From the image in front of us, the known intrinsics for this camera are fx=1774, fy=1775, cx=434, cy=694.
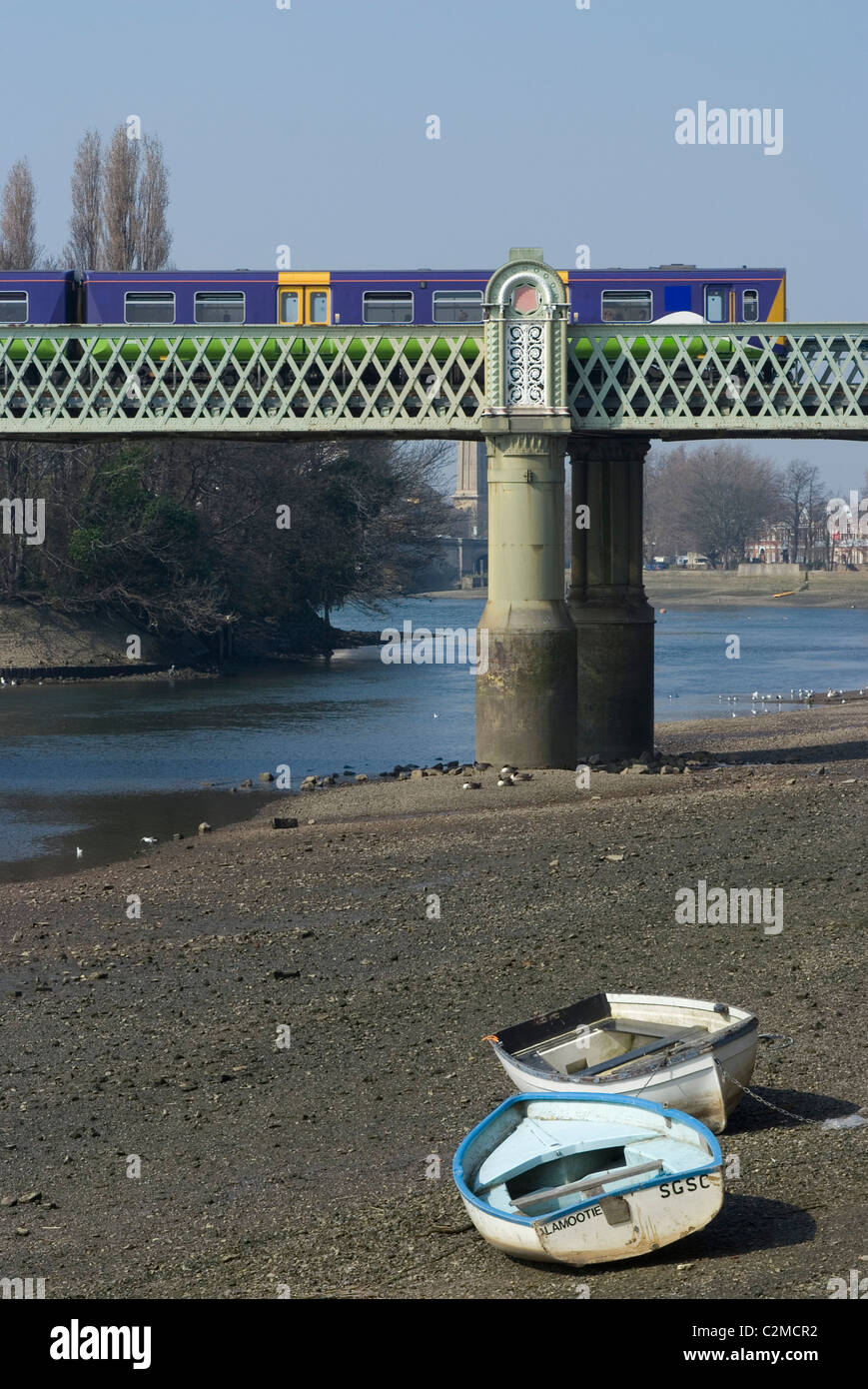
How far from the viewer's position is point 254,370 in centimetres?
3850

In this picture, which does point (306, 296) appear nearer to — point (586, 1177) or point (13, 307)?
point (13, 307)

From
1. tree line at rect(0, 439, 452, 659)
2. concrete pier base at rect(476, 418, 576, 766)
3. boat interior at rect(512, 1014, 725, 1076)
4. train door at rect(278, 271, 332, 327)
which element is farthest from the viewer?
tree line at rect(0, 439, 452, 659)

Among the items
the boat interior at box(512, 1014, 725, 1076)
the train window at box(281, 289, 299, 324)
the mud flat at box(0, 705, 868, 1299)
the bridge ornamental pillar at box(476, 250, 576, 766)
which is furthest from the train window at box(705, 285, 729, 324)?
the boat interior at box(512, 1014, 725, 1076)

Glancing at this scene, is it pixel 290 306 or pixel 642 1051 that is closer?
pixel 642 1051

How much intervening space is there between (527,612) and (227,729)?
16195 millimetres

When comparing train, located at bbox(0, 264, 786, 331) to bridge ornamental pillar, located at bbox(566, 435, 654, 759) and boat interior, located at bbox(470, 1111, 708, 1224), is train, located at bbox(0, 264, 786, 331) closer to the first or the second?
bridge ornamental pillar, located at bbox(566, 435, 654, 759)

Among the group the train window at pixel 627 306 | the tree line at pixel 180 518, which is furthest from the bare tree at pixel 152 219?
the train window at pixel 627 306

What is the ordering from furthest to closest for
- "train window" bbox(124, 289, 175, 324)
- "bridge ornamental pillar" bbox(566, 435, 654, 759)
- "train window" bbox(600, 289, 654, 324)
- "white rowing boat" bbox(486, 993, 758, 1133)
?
"bridge ornamental pillar" bbox(566, 435, 654, 759), "train window" bbox(124, 289, 175, 324), "train window" bbox(600, 289, 654, 324), "white rowing boat" bbox(486, 993, 758, 1133)

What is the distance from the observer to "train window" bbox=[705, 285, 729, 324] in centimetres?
3694


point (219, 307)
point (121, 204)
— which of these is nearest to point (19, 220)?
point (121, 204)

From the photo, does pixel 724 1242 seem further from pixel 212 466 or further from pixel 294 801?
pixel 212 466

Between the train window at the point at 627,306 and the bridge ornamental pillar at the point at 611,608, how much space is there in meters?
3.94

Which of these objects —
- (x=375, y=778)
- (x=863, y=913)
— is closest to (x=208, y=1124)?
(x=863, y=913)

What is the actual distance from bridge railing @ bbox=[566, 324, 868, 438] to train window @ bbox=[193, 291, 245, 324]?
7.34 m
